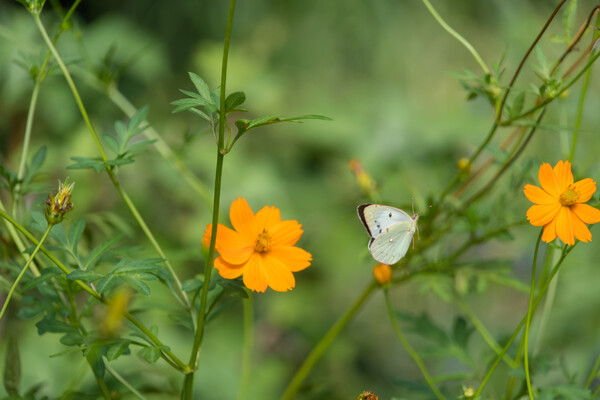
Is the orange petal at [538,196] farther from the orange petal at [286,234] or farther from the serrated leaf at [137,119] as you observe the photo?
the serrated leaf at [137,119]

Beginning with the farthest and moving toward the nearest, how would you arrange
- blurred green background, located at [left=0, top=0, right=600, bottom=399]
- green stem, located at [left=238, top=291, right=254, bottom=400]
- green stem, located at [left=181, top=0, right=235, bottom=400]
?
blurred green background, located at [left=0, top=0, right=600, bottom=399] < green stem, located at [left=238, top=291, right=254, bottom=400] < green stem, located at [left=181, top=0, right=235, bottom=400]

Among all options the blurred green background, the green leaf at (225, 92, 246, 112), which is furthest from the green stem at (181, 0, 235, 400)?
the blurred green background

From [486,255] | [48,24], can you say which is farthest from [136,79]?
[486,255]

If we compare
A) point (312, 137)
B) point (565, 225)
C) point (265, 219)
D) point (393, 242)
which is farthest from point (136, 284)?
point (312, 137)

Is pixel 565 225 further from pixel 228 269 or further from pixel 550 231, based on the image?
pixel 228 269

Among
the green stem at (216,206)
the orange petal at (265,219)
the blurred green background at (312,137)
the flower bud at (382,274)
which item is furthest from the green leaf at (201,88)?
the blurred green background at (312,137)

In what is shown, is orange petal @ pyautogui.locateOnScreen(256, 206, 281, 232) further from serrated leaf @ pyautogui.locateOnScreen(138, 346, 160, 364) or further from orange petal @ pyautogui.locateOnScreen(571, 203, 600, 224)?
orange petal @ pyautogui.locateOnScreen(571, 203, 600, 224)

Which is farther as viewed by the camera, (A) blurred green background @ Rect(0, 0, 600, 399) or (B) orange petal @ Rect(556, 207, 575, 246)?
(A) blurred green background @ Rect(0, 0, 600, 399)
